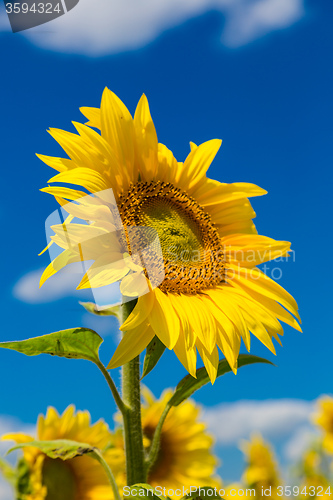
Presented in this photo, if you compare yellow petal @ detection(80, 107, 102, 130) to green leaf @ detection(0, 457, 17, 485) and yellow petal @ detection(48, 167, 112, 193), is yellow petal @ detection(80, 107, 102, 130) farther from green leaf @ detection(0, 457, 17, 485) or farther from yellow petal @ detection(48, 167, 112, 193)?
green leaf @ detection(0, 457, 17, 485)

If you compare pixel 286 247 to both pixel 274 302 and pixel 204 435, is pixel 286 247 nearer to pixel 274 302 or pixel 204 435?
pixel 274 302

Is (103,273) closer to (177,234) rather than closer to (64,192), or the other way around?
(64,192)

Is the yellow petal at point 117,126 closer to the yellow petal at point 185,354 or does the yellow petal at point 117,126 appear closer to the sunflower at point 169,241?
the sunflower at point 169,241

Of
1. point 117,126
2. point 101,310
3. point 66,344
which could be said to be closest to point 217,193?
point 117,126

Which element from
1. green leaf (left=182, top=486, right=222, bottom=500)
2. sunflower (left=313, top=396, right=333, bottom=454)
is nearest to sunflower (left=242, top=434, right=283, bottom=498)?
sunflower (left=313, top=396, right=333, bottom=454)

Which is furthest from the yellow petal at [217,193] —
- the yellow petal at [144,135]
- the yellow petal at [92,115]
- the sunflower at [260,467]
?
the sunflower at [260,467]

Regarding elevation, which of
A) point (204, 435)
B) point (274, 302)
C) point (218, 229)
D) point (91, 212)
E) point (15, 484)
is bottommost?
point (15, 484)

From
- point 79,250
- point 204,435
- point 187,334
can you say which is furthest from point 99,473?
point 79,250
